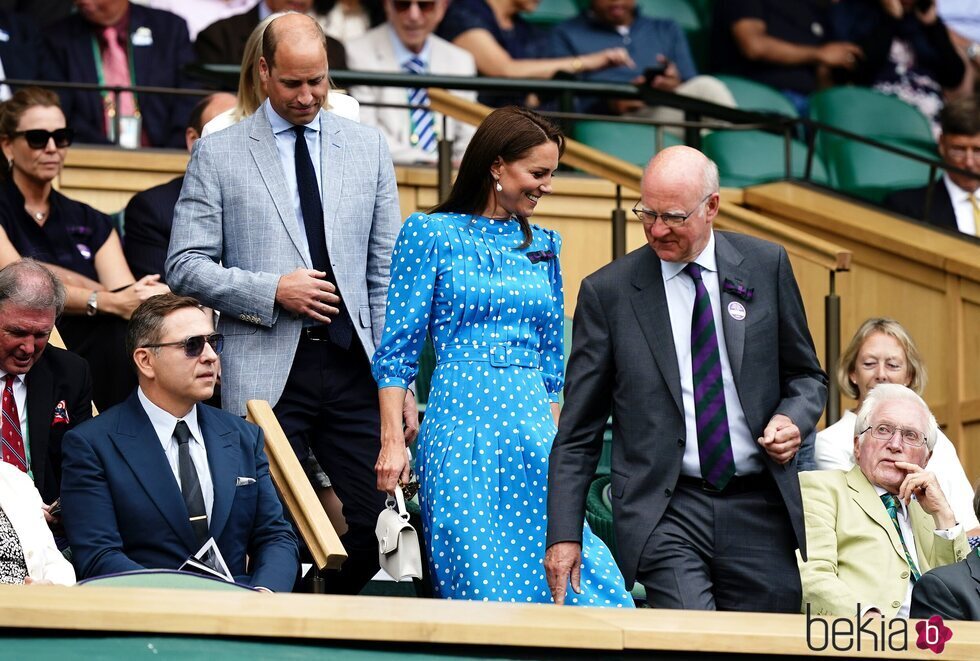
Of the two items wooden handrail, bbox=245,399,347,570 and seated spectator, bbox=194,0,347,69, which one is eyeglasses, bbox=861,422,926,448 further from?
seated spectator, bbox=194,0,347,69

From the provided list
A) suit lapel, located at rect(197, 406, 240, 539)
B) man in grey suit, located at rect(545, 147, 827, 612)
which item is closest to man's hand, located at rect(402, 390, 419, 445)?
suit lapel, located at rect(197, 406, 240, 539)

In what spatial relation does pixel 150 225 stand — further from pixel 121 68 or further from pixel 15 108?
pixel 121 68

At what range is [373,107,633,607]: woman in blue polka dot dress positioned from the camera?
184 inches

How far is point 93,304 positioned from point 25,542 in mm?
1953

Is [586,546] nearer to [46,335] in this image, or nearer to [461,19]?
[46,335]

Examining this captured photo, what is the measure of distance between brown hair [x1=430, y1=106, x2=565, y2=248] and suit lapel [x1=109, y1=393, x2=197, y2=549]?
94 cm

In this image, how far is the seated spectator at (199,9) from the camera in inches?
374

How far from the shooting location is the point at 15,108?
6.71m

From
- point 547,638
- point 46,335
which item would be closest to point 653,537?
point 547,638

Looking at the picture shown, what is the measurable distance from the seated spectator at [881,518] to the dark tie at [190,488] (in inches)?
62.8

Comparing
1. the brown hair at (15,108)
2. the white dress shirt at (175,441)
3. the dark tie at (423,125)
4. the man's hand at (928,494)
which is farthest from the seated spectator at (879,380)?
the brown hair at (15,108)

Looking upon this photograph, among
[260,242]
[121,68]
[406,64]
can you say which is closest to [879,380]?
[260,242]

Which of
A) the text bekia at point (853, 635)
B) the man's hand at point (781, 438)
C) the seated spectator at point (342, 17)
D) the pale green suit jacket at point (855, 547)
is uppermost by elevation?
the seated spectator at point (342, 17)

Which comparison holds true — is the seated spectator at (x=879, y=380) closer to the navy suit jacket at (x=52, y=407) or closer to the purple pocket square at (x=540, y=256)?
the purple pocket square at (x=540, y=256)
